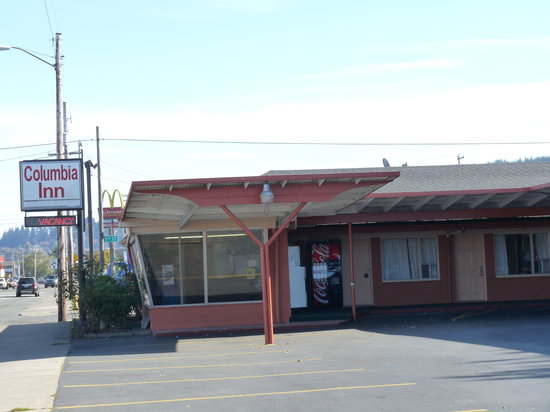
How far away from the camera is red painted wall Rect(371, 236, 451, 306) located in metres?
22.9

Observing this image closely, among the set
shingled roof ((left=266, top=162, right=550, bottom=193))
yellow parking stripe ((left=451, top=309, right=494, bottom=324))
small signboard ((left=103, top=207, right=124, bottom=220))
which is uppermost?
small signboard ((left=103, top=207, right=124, bottom=220))

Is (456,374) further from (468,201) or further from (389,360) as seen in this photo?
(468,201)

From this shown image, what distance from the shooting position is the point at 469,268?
23.2 m

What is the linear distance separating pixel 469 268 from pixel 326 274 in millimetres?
4533

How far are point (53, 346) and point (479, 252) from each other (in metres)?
13.0

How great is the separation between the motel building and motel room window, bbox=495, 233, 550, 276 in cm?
3

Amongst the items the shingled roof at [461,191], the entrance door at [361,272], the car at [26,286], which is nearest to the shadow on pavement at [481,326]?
the entrance door at [361,272]

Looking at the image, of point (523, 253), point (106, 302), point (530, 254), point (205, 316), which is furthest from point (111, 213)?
point (530, 254)

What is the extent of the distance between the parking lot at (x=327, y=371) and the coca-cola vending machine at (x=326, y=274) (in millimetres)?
3776

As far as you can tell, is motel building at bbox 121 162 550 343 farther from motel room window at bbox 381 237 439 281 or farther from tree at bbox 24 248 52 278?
tree at bbox 24 248 52 278

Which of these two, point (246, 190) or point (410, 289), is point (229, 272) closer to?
point (246, 190)

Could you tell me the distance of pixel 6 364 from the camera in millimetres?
14883

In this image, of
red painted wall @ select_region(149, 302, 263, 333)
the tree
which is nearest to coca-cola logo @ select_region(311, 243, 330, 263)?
red painted wall @ select_region(149, 302, 263, 333)

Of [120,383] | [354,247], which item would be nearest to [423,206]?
[354,247]
